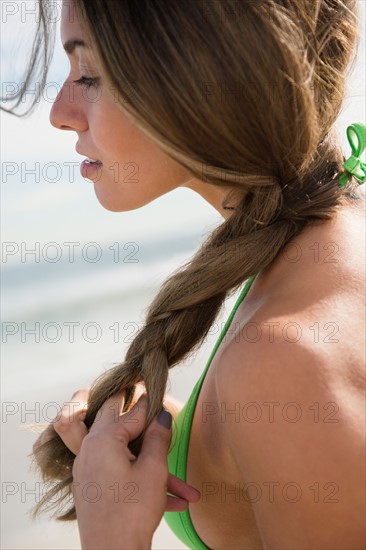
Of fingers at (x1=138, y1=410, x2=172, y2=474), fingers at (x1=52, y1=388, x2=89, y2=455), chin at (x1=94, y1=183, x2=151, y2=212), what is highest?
chin at (x1=94, y1=183, x2=151, y2=212)

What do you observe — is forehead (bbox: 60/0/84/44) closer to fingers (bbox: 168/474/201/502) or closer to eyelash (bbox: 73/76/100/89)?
eyelash (bbox: 73/76/100/89)

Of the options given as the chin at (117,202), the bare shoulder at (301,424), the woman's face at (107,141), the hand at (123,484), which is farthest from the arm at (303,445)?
the chin at (117,202)

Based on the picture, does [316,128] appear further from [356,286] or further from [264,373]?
[264,373]

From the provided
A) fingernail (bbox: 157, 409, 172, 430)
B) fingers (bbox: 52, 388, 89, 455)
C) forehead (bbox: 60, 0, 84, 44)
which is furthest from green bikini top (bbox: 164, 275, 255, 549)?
forehead (bbox: 60, 0, 84, 44)

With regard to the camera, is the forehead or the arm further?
the forehead

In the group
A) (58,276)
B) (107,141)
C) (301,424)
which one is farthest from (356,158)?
(58,276)

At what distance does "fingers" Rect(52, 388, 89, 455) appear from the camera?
5.14 feet

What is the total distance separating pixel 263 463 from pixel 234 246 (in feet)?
1.59

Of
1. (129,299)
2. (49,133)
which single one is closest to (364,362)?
(129,299)

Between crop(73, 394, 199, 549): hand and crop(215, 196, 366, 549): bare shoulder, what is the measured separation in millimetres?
206

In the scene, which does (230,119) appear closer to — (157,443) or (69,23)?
(69,23)

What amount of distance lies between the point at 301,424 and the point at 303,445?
0.11 feet

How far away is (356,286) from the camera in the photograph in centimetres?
131

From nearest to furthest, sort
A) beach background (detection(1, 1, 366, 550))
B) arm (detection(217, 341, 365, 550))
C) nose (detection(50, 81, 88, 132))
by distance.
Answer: arm (detection(217, 341, 365, 550)), nose (detection(50, 81, 88, 132)), beach background (detection(1, 1, 366, 550))
